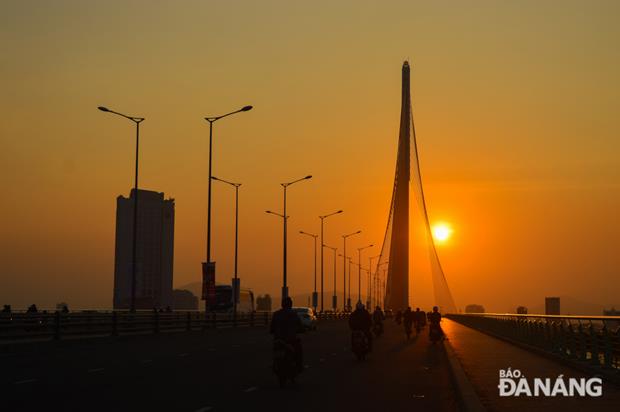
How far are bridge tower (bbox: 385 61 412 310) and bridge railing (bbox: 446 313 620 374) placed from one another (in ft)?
208

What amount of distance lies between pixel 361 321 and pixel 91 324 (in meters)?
16.5

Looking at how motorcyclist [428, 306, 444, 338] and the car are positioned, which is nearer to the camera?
motorcyclist [428, 306, 444, 338]

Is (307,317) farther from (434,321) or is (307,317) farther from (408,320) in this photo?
(434,321)

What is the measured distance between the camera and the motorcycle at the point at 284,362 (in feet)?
66.0

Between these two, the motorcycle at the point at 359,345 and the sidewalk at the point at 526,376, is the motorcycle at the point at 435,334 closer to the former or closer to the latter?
the sidewalk at the point at 526,376

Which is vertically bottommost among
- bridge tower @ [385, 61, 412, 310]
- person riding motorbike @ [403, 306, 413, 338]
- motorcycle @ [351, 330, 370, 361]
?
motorcycle @ [351, 330, 370, 361]

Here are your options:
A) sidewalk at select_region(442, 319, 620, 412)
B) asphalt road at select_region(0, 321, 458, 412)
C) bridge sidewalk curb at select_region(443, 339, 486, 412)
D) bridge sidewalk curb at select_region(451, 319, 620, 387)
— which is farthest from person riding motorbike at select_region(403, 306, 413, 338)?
bridge sidewalk curb at select_region(443, 339, 486, 412)

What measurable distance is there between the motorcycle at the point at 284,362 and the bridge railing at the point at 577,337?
6175mm

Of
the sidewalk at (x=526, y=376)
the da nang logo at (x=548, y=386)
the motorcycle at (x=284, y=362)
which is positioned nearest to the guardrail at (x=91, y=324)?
the sidewalk at (x=526, y=376)

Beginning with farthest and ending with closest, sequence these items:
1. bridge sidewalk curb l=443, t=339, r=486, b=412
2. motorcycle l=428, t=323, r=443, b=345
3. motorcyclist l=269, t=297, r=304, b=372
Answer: motorcycle l=428, t=323, r=443, b=345, motorcyclist l=269, t=297, r=304, b=372, bridge sidewalk curb l=443, t=339, r=486, b=412

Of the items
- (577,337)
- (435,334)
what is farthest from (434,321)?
(577,337)

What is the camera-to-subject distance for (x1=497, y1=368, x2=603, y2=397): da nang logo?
16.7 m

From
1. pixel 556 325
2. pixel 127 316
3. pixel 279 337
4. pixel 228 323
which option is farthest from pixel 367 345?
pixel 228 323

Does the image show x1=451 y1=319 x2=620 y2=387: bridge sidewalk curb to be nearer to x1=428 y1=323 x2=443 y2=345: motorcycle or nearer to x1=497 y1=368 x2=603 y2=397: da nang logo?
x1=497 y1=368 x2=603 y2=397: da nang logo
